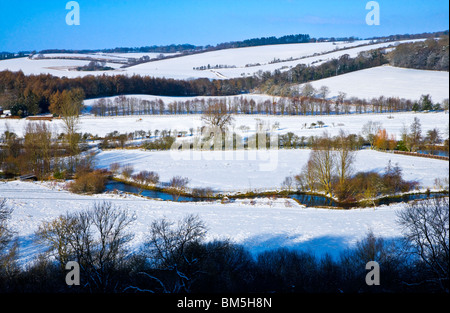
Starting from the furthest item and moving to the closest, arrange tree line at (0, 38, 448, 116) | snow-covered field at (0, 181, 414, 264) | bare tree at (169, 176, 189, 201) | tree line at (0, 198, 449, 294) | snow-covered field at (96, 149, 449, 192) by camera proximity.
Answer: tree line at (0, 38, 448, 116), bare tree at (169, 176, 189, 201), snow-covered field at (96, 149, 449, 192), snow-covered field at (0, 181, 414, 264), tree line at (0, 198, 449, 294)

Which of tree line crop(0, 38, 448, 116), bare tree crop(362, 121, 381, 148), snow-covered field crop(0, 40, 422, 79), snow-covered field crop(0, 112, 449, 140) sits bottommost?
bare tree crop(362, 121, 381, 148)

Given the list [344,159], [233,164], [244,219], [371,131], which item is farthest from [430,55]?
[371,131]

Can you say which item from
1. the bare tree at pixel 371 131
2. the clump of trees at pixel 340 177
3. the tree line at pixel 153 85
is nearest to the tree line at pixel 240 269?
the clump of trees at pixel 340 177

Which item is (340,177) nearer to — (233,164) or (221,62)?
(233,164)

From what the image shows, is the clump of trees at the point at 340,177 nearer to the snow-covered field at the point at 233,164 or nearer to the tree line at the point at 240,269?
the snow-covered field at the point at 233,164

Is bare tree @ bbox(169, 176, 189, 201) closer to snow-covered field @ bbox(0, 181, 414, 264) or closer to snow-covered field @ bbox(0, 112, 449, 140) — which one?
snow-covered field @ bbox(0, 181, 414, 264)

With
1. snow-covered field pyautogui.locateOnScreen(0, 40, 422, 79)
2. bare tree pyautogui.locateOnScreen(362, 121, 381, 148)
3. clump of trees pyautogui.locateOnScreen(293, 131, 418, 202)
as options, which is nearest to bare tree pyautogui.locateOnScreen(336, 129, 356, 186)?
clump of trees pyautogui.locateOnScreen(293, 131, 418, 202)
